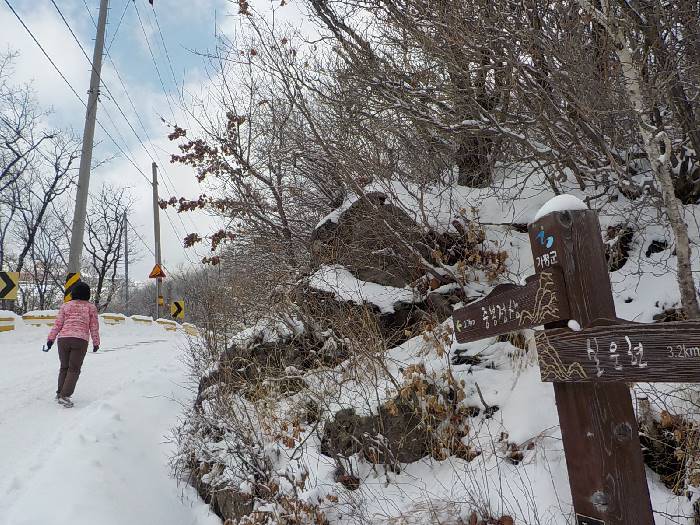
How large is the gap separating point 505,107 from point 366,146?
1888 millimetres

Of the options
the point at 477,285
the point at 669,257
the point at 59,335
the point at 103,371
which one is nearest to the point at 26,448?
the point at 59,335

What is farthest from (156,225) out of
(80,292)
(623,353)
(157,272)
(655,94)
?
(623,353)

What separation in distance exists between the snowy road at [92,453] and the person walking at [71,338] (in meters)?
0.27

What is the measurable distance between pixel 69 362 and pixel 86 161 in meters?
7.14

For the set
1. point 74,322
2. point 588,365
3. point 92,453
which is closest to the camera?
point 588,365

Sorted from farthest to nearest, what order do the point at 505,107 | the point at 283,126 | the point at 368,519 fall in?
the point at 283,126 → the point at 505,107 → the point at 368,519

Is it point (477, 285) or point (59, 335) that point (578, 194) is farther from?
point (59, 335)

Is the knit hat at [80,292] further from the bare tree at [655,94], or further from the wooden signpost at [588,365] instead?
the bare tree at [655,94]

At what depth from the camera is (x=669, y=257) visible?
14.4 feet

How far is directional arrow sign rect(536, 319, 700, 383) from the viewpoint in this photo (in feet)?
4.89

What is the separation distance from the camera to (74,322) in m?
6.36

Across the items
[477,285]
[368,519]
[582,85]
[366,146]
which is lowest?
[368,519]

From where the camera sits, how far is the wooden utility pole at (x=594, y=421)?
1.83 meters

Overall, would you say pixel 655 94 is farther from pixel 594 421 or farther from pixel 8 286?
pixel 8 286
